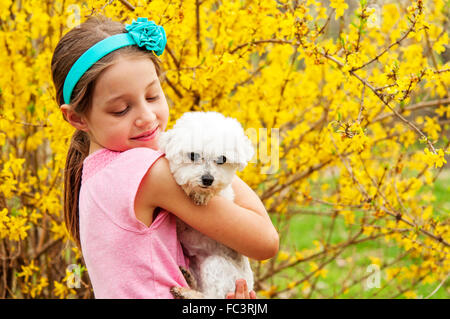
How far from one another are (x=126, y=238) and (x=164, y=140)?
295mm

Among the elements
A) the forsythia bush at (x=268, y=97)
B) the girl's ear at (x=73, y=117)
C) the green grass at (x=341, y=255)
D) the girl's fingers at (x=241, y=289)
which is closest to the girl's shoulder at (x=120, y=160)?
the girl's ear at (x=73, y=117)

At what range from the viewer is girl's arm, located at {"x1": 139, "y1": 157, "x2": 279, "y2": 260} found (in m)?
1.43

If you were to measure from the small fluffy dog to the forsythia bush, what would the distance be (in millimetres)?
619

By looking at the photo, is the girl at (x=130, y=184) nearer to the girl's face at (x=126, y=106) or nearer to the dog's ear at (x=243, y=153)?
the girl's face at (x=126, y=106)

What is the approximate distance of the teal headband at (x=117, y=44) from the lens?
152 centimetres

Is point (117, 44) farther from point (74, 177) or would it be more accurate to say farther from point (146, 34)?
point (74, 177)

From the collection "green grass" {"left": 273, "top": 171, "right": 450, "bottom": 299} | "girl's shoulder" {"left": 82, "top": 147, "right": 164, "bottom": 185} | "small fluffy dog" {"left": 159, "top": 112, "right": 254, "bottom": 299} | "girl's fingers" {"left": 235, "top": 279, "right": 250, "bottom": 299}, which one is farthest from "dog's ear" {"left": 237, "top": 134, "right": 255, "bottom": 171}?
"green grass" {"left": 273, "top": 171, "right": 450, "bottom": 299}

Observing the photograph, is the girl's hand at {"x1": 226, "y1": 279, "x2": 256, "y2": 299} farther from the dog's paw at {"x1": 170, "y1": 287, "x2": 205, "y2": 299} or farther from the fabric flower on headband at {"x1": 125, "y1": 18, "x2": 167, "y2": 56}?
the fabric flower on headband at {"x1": 125, "y1": 18, "x2": 167, "y2": 56}

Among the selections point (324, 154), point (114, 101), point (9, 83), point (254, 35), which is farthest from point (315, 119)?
point (114, 101)

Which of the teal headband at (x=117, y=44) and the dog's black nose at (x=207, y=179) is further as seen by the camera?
the teal headband at (x=117, y=44)

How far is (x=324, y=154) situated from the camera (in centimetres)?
296

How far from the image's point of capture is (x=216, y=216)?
1.46 m

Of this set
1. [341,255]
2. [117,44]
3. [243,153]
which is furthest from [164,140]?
[341,255]
